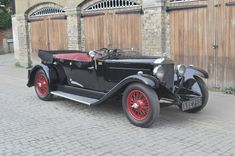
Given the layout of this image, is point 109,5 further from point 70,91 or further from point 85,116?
point 85,116

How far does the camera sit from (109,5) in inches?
446

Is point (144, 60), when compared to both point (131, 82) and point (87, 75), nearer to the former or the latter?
point (131, 82)

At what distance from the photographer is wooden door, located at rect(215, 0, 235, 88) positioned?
820 cm

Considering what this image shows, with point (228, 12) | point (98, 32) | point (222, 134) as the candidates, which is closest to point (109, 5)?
point (98, 32)

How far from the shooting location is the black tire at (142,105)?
18.6 ft

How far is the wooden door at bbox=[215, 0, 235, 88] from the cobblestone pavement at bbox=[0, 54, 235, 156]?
0.71 m

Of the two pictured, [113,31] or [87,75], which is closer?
[87,75]

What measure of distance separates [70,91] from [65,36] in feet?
20.3

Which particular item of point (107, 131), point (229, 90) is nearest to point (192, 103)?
point (107, 131)

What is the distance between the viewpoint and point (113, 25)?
11.3 metres

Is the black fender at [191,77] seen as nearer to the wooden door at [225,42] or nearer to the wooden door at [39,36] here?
the wooden door at [225,42]

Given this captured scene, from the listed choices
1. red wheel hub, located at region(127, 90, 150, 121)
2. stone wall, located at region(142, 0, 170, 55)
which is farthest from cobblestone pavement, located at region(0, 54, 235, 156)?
stone wall, located at region(142, 0, 170, 55)

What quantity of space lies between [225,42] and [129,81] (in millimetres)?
3481

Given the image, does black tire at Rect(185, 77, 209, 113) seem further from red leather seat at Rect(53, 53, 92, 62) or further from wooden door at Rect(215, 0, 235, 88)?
red leather seat at Rect(53, 53, 92, 62)
